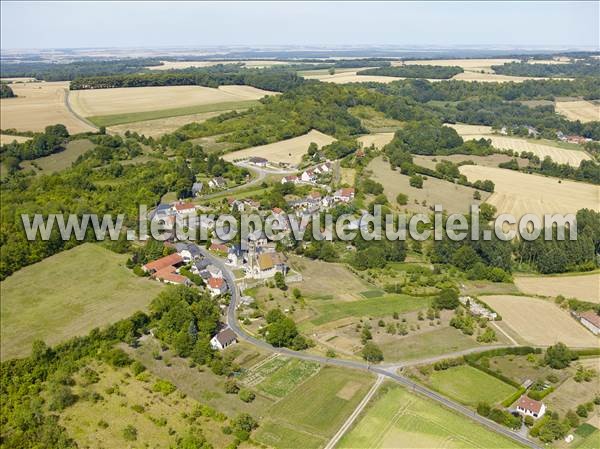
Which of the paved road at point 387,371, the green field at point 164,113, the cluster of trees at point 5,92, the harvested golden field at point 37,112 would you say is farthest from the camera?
the cluster of trees at point 5,92

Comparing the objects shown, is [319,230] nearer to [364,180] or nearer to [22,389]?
[364,180]

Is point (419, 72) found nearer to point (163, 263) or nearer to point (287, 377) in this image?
point (163, 263)

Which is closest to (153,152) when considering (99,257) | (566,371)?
(99,257)

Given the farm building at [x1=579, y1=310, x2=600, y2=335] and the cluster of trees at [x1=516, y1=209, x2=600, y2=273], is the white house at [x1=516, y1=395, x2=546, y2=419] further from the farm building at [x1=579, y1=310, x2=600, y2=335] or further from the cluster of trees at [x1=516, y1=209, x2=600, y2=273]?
the cluster of trees at [x1=516, y1=209, x2=600, y2=273]

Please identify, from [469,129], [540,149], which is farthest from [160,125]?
[540,149]

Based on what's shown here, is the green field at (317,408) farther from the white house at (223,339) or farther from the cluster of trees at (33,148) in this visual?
the cluster of trees at (33,148)

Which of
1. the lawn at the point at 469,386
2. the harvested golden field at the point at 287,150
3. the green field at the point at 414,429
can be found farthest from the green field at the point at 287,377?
the harvested golden field at the point at 287,150
